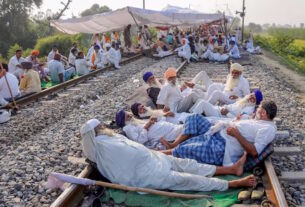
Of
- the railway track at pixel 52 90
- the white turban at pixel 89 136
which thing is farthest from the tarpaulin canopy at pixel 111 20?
the white turban at pixel 89 136

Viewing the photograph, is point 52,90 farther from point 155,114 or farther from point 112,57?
point 112,57

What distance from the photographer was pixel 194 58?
1756cm

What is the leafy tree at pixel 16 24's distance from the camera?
103 ft

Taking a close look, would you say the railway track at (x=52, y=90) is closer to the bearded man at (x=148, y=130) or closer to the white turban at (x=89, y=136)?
the bearded man at (x=148, y=130)

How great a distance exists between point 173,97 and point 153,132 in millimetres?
1500

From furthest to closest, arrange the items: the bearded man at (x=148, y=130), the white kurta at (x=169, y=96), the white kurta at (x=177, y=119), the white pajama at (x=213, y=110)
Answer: the white kurta at (x=169, y=96), the white pajama at (x=213, y=110), the white kurta at (x=177, y=119), the bearded man at (x=148, y=130)

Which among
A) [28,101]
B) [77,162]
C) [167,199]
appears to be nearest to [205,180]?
[167,199]

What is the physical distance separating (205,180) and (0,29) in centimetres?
3189

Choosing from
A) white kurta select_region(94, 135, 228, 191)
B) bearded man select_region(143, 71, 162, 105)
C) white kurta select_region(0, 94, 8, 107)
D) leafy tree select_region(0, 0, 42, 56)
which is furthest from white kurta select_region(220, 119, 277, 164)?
leafy tree select_region(0, 0, 42, 56)

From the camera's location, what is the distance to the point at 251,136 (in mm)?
4555

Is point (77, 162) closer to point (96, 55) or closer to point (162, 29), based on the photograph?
point (96, 55)

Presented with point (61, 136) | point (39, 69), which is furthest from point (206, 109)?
point (39, 69)

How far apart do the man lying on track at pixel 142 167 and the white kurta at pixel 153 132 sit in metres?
1.02

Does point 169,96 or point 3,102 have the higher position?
point 169,96
